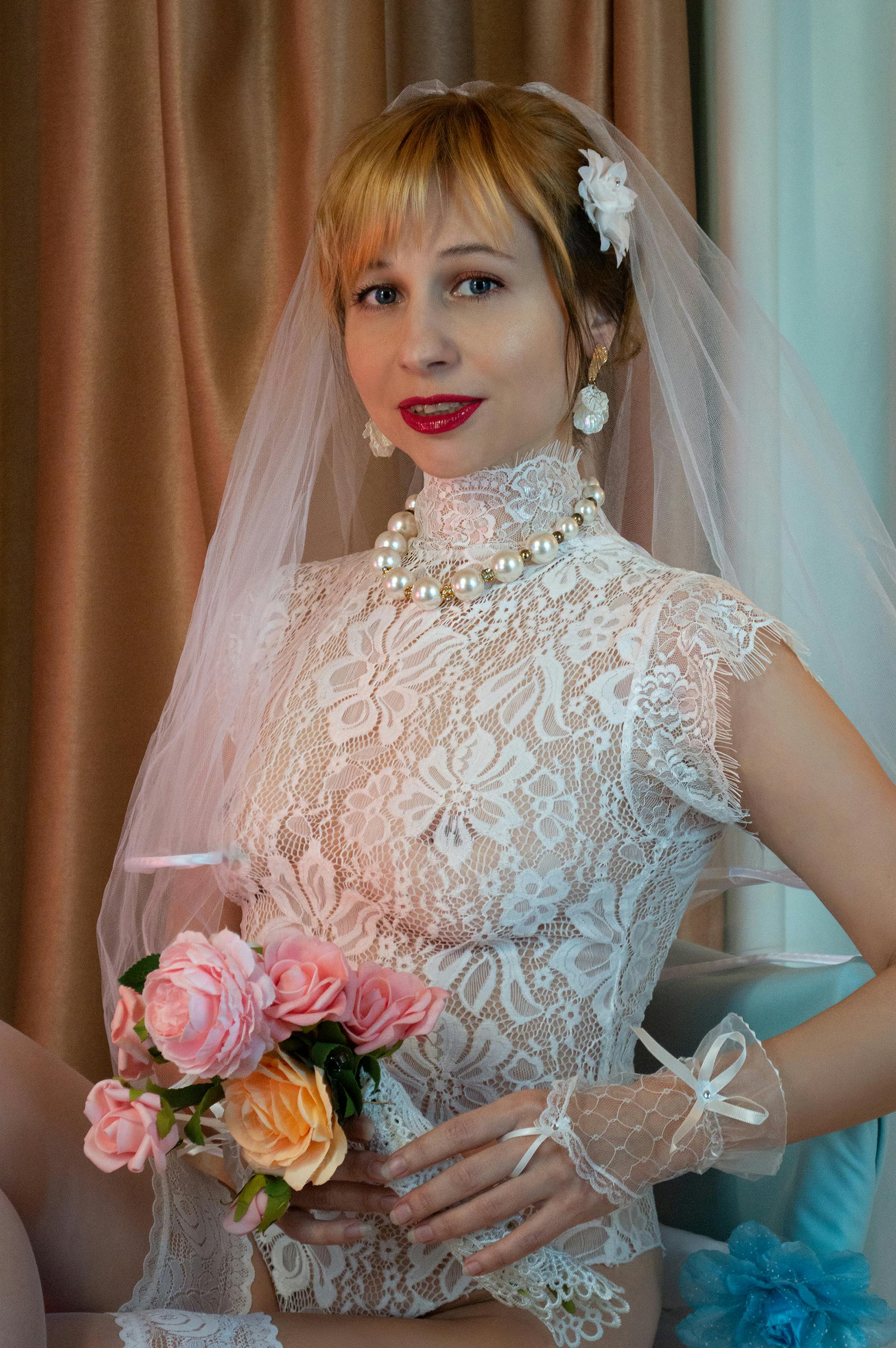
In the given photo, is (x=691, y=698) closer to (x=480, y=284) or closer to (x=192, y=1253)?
(x=480, y=284)

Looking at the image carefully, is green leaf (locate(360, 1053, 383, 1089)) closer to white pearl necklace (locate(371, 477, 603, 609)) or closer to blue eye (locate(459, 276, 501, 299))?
white pearl necklace (locate(371, 477, 603, 609))

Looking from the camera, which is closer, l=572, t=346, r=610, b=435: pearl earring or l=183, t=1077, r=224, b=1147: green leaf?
l=183, t=1077, r=224, b=1147: green leaf

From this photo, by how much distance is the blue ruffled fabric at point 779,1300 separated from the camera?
3.63 feet

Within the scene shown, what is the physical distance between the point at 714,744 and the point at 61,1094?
66 centimetres

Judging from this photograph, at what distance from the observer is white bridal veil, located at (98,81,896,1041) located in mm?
1321

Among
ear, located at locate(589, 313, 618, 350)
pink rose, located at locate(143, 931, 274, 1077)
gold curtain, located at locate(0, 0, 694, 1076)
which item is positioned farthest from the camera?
gold curtain, located at locate(0, 0, 694, 1076)

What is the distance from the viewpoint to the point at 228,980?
908mm

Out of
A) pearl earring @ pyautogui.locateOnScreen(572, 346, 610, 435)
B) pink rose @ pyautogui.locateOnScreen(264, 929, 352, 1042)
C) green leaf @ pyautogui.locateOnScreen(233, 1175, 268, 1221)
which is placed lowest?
green leaf @ pyautogui.locateOnScreen(233, 1175, 268, 1221)

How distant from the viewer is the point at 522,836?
1.19 m

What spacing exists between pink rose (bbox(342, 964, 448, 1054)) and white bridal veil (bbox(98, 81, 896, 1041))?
406 mm

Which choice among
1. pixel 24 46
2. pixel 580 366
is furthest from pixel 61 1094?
pixel 24 46

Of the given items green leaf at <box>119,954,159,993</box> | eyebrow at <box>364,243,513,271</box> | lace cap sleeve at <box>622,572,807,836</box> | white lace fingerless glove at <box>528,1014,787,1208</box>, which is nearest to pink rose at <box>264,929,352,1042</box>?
green leaf at <box>119,954,159,993</box>

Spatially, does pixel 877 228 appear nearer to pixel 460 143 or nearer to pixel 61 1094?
pixel 460 143

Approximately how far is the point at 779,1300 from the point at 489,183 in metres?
1.09
